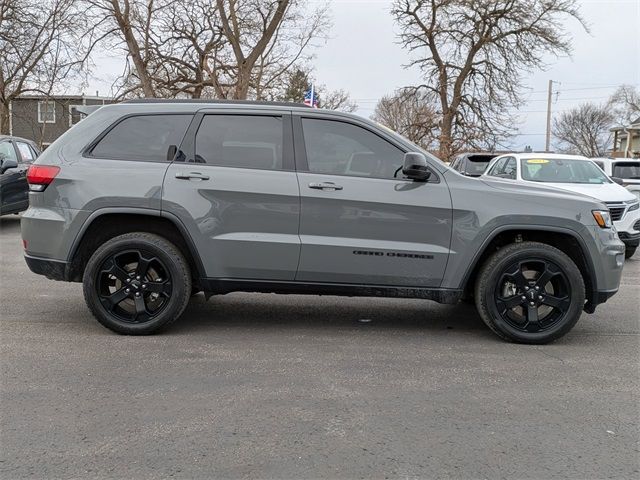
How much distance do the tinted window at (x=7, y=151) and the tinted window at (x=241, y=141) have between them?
309 inches

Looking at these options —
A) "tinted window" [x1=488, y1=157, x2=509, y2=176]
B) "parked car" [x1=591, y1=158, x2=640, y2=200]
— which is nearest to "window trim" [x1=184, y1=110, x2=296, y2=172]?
"tinted window" [x1=488, y1=157, x2=509, y2=176]

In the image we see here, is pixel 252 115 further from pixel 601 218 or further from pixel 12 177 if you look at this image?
pixel 12 177

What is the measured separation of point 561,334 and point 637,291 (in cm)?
313

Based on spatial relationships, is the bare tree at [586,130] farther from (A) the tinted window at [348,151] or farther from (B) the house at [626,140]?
(A) the tinted window at [348,151]

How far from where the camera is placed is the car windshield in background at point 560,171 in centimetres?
966

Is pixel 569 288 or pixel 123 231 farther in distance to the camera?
pixel 123 231

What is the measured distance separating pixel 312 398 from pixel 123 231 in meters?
2.37

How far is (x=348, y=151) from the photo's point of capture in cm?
477

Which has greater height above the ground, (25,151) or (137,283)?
(25,151)

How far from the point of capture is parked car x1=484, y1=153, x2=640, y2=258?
29.2ft

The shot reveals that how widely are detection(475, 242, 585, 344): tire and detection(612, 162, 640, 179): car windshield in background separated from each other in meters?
9.60

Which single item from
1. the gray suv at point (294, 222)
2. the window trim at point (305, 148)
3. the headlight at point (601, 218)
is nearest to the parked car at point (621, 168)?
the headlight at point (601, 218)

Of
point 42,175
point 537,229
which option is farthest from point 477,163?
point 42,175

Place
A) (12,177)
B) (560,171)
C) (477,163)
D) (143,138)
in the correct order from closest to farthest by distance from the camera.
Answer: (143,138) < (560,171) < (12,177) < (477,163)
